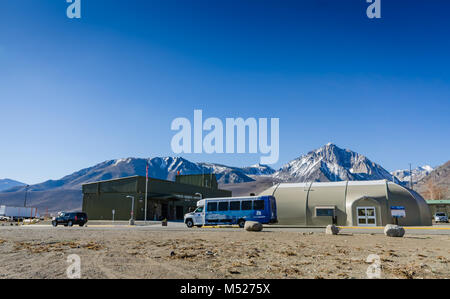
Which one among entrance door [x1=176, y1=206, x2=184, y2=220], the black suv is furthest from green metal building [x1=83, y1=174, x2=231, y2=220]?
the black suv

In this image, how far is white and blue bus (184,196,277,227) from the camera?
102 feet

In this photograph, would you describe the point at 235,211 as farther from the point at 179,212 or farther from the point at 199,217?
the point at 179,212

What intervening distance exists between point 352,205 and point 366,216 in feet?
5.95

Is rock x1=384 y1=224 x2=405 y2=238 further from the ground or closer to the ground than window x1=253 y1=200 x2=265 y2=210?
closer to the ground

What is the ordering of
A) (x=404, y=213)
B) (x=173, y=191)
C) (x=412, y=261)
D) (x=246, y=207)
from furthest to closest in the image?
1. (x=173, y=191)
2. (x=404, y=213)
3. (x=246, y=207)
4. (x=412, y=261)

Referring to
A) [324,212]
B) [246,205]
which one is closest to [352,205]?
[324,212]

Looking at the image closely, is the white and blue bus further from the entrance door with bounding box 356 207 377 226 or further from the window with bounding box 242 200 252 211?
the entrance door with bounding box 356 207 377 226

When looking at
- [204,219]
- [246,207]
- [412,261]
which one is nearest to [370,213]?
[246,207]

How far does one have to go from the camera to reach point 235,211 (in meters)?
32.3

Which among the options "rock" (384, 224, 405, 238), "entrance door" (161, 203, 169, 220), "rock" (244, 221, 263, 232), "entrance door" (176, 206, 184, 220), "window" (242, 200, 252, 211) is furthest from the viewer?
"entrance door" (176, 206, 184, 220)

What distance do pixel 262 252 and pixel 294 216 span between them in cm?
2859

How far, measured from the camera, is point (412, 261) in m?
9.90

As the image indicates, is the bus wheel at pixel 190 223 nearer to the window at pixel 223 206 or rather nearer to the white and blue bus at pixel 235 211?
the white and blue bus at pixel 235 211
